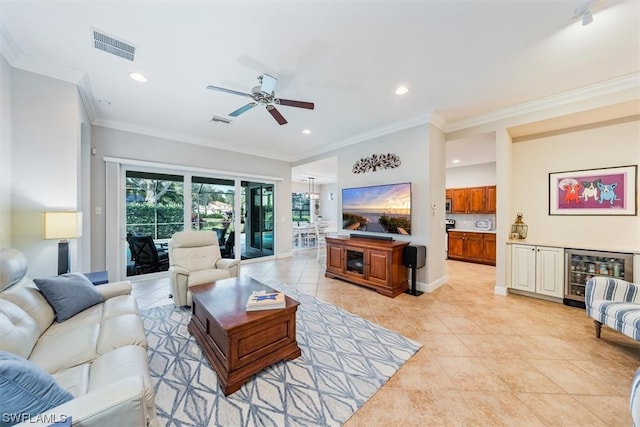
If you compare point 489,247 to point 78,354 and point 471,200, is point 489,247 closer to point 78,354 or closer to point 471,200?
point 471,200

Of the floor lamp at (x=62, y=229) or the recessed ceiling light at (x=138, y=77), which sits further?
the recessed ceiling light at (x=138, y=77)

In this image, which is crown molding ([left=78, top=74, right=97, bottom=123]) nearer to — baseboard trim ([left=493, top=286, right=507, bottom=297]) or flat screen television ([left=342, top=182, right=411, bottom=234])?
flat screen television ([left=342, top=182, right=411, bottom=234])

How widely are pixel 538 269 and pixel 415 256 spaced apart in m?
1.73

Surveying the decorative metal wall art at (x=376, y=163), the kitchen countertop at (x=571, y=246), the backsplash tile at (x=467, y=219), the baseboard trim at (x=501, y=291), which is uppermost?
the decorative metal wall art at (x=376, y=163)

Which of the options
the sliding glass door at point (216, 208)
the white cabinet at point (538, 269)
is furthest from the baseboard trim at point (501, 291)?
the sliding glass door at point (216, 208)

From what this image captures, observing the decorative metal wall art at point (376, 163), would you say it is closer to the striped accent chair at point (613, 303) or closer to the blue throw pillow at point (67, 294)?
the striped accent chair at point (613, 303)

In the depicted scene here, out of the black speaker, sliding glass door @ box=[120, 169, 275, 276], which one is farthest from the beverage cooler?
sliding glass door @ box=[120, 169, 275, 276]

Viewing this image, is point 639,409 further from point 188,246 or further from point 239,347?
point 188,246

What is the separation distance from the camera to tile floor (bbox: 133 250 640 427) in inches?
62.0

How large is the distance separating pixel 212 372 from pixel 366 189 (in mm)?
3507

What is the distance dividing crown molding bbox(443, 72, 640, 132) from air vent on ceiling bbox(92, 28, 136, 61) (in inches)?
171

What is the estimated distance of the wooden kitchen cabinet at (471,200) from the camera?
5.94 m

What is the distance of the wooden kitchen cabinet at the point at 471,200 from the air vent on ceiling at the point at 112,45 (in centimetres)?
699

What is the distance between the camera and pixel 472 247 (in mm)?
5977
